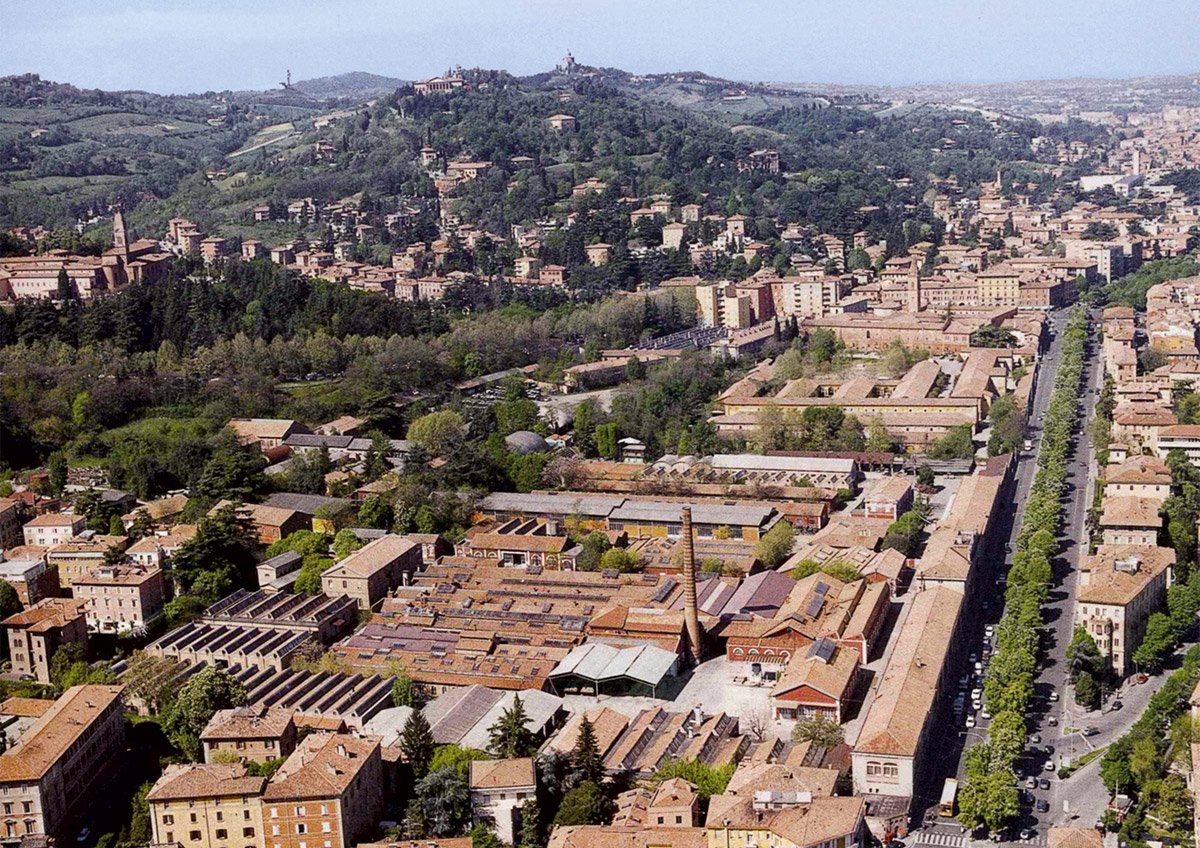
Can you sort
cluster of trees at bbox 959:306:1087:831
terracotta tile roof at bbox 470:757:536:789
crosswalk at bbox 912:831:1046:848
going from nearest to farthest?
crosswalk at bbox 912:831:1046:848 → cluster of trees at bbox 959:306:1087:831 → terracotta tile roof at bbox 470:757:536:789

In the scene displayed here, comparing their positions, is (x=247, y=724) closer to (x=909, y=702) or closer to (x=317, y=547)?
(x=909, y=702)

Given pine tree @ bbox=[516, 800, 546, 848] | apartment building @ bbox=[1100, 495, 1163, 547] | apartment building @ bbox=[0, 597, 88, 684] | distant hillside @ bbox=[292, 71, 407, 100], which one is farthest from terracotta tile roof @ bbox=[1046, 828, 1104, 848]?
distant hillside @ bbox=[292, 71, 407, 100]

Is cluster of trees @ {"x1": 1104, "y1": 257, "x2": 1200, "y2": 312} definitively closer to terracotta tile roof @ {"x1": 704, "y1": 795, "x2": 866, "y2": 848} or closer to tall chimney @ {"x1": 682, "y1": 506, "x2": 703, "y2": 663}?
tall chimney @ {"x1": 682, "y1": 506, "x2": 703, "y2": 663}

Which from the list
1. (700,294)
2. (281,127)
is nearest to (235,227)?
(700,294)

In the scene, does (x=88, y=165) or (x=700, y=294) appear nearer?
(x=700, y=294)

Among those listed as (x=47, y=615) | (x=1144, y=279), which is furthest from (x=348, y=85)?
(x=47, y=615)

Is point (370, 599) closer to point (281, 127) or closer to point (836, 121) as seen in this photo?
point (281, 127)

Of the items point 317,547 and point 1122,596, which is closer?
point 1122,596
